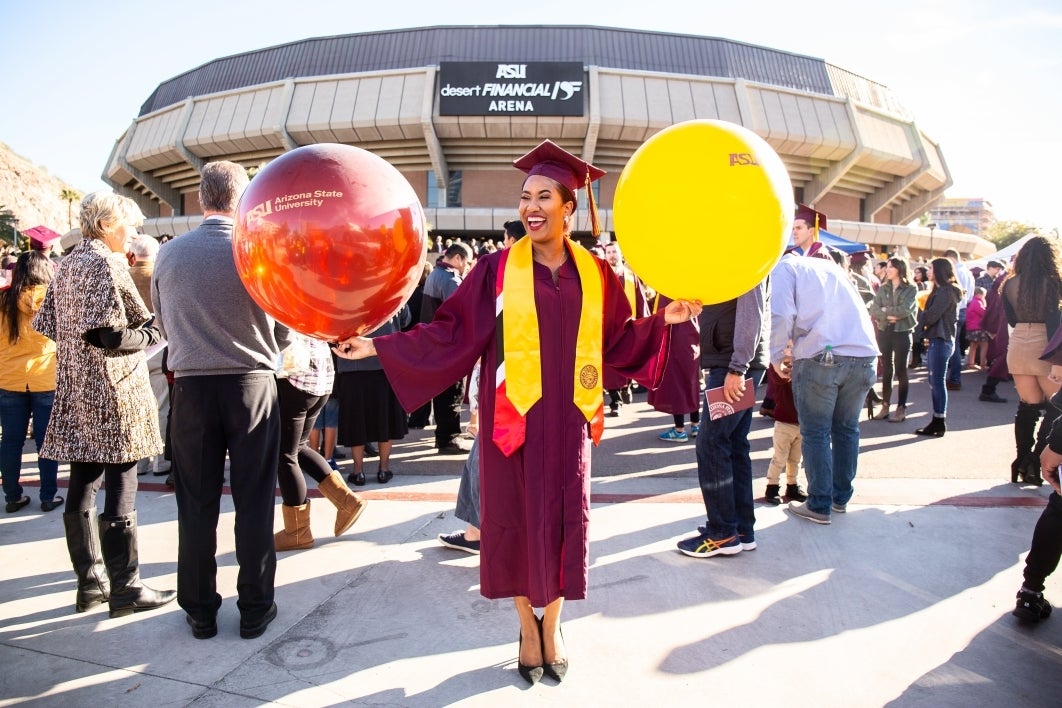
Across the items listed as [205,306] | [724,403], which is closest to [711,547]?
[724,403]

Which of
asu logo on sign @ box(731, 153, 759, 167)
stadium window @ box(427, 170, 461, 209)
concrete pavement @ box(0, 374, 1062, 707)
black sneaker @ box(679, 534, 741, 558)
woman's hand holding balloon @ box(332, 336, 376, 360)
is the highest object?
stadium window @ box(427, 170, 461, 209)

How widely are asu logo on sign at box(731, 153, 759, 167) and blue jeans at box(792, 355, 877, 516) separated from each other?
230cm

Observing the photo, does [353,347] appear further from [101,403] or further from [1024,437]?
[1024,437]

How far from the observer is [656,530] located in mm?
3959

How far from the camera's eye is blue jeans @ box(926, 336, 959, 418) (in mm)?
6676

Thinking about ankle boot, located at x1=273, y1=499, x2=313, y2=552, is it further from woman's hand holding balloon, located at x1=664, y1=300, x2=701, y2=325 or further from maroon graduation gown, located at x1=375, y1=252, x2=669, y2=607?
woman's hand holding balloon, located at x1=664, y1=300, x2=701, y2=325

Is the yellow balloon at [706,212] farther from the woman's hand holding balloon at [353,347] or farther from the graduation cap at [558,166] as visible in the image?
the woman's hand holding balloon at [353,347]

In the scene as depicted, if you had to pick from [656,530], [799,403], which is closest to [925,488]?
[799,403]

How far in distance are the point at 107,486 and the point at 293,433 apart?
0.89m

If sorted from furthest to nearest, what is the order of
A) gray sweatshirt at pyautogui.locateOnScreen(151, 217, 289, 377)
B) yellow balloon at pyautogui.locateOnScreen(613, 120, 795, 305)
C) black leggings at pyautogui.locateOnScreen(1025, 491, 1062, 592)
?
1. black leggings at pyautogui.locateOnScreen(1025, 491, 1062, 592)
2. gray sweatshirt at pyautogui.locateOnScreen(151, 217, 289, 377)
3. yellow balloon at pyautogui.locateOnScreen(613, 120, 795, 305)

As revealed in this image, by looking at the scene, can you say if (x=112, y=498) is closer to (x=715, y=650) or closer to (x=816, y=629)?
(x=715, y=650)

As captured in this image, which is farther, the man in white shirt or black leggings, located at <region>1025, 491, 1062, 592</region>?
the man in white shirt

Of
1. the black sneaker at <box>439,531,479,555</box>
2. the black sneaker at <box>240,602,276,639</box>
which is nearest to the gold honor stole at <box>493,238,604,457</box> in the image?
the black sneaker at <box>240,602,276,639</box>

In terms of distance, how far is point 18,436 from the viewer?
14.6ft
